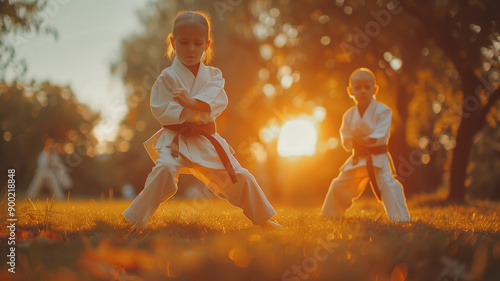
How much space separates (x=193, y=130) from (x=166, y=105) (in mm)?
375

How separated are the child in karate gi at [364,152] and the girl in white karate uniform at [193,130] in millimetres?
1813

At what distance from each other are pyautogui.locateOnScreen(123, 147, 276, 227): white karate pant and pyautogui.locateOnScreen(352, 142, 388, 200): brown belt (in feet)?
6.22

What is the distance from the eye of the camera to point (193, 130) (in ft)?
14.2

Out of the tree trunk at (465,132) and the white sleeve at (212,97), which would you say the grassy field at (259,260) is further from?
the tree trunk at (465,132)

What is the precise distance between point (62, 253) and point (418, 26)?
9.36 meters

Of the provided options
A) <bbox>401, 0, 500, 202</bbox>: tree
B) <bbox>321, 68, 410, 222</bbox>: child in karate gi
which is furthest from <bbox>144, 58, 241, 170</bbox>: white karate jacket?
<bbox>401, 0, 500, 202</bbox>: tree

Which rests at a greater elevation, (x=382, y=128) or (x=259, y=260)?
(x=382, y=128)

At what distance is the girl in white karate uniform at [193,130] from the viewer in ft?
13.6

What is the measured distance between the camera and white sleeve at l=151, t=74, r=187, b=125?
4.21 meters

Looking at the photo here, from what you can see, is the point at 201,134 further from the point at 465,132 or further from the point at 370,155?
the point at 465,132

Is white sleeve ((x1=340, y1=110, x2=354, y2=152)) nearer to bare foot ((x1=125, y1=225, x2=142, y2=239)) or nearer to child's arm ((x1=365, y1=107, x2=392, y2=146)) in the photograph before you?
child's arm ((x1=365, y1=107, x2=392, y2=146))

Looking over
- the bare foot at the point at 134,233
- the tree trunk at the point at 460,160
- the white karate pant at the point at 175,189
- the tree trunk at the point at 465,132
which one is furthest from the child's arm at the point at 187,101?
the tree trunk at the point at 460,160

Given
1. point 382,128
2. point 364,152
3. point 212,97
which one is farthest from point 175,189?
point 382,128

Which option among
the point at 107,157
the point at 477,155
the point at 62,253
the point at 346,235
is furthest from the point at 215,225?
the point at 107,157
